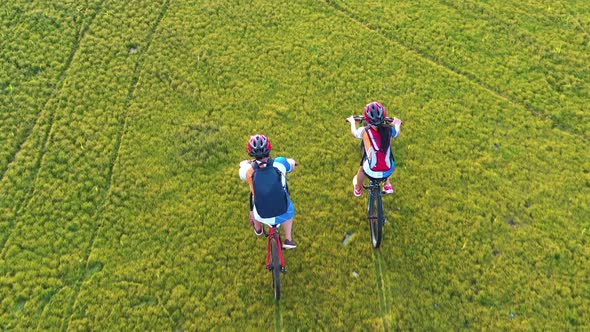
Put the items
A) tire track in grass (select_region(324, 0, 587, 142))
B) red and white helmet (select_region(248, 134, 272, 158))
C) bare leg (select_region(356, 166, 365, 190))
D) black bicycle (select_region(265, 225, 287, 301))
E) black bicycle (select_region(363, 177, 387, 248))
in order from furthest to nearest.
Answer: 1. tire track in grass (select_region(324, 0, 587, 142))
2. bare leg (select_region(356, 166, 365, 190))
3. black bicycle (select_region(363, 177, 387, 248))
4. black bicycle (select_region(265, 225, 287, 301))
5. red and white helmet (select_region(248, 134, 272, 158))

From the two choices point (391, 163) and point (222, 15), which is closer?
point (391, 163)

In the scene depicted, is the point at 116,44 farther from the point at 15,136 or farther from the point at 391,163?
the point at 391,163

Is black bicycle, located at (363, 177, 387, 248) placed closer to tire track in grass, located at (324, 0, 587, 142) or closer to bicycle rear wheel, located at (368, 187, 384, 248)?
bicycle rear wheel, located at (368, 187, 384, 248)

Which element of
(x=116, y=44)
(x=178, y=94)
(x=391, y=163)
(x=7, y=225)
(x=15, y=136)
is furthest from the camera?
(x=116, y=44)

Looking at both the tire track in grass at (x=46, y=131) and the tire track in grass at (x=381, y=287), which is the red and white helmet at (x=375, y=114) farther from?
the tire track in grass at (x=46, y=131)

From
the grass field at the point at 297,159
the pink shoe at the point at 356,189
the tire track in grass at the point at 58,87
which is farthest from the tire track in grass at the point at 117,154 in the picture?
the pink shoe at the point at 356,189

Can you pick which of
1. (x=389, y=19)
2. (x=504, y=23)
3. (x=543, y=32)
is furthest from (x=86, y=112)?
(x=543, y=32)

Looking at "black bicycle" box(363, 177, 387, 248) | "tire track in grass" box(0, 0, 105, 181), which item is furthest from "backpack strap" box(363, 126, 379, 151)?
"tire track in grass" box(0, 0, 105, 181)

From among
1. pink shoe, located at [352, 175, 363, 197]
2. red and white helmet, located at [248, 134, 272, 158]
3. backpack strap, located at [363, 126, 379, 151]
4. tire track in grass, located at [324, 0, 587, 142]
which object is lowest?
pink shoe, located at [352, 175, 363, 197]
